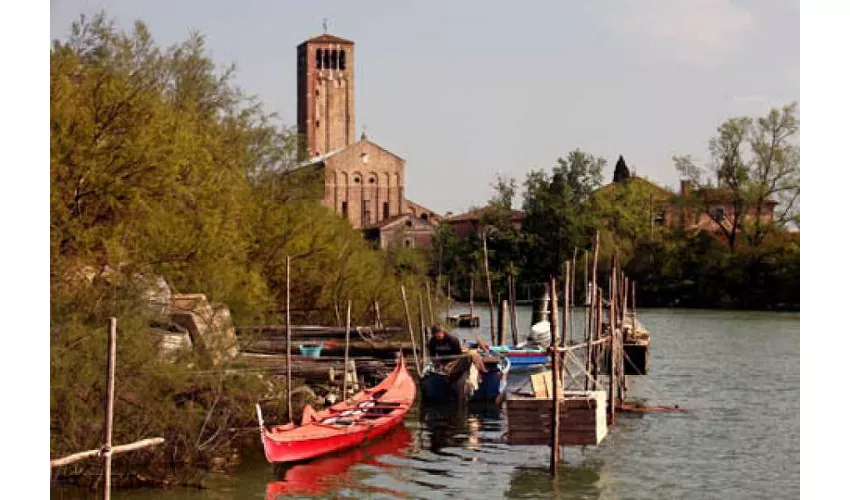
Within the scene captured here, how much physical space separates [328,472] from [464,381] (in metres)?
4.85

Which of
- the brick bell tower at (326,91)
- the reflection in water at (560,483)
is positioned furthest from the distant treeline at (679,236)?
the reflection in water at (560,483)

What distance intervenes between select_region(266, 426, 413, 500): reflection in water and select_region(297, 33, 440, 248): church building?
37.0m

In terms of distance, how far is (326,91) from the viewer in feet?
208

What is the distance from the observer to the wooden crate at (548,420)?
1095 cm

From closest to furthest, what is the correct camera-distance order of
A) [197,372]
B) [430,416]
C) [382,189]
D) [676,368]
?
[197,372], [430,416], [676,368], [382,189]

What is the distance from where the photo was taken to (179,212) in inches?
514

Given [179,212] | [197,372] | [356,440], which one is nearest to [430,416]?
[356,440]

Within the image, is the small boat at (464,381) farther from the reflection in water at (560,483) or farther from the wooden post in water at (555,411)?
the wooden post in water at (555,411)

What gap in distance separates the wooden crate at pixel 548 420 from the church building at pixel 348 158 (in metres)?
39.0

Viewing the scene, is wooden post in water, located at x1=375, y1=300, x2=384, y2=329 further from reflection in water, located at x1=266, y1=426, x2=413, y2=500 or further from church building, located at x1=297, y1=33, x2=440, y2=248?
church building, located at x1=297, y1=33, x2=440, y2=248

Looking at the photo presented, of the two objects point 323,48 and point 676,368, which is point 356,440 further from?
point 323,48

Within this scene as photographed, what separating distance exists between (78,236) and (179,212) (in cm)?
217

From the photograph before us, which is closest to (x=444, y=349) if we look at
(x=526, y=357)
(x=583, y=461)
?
(x=526, y=357)

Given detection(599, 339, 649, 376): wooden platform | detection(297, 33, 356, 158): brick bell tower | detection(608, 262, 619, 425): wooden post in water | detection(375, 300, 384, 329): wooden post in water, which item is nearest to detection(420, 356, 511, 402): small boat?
detection(608, 262, 619, 425): wooden post in water
